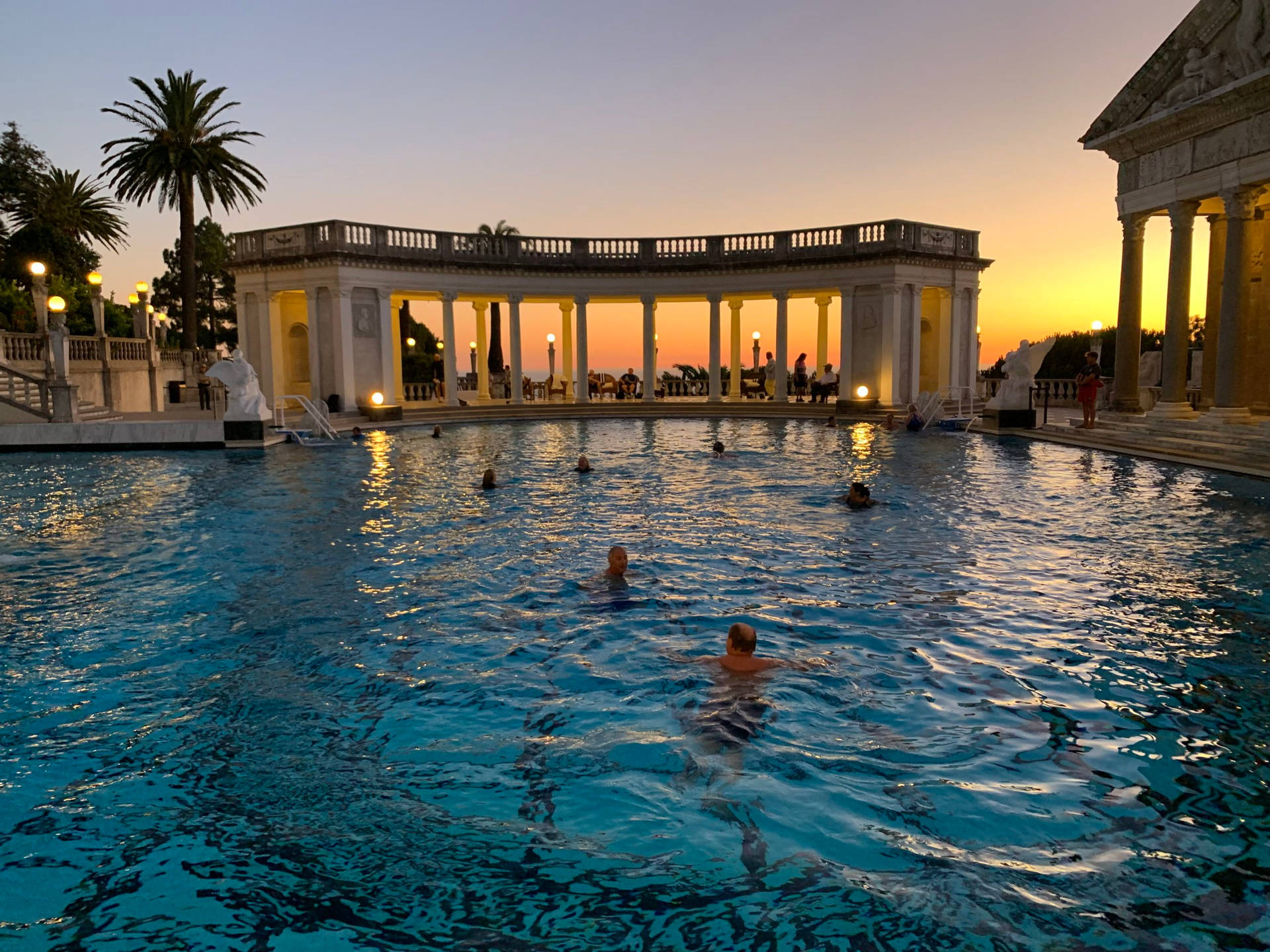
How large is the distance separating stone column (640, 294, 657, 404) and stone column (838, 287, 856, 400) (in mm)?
8371

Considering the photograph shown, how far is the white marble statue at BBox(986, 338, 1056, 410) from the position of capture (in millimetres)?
26578

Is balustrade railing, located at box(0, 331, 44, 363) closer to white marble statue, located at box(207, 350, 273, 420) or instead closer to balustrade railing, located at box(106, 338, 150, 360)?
balustrade railing, located at box(106, 338, 150, 360)

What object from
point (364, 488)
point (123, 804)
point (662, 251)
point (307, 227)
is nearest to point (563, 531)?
point (364, 488)

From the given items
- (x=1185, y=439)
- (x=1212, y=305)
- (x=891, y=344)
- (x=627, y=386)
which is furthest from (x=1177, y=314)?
(x=627, y=386)

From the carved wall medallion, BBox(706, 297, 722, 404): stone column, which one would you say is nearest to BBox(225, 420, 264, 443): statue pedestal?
the carved wall medallion

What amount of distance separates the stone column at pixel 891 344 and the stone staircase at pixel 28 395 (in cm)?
2808

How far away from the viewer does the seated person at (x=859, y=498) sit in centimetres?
1427

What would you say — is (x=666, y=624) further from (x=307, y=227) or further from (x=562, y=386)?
(x=562, y=386)

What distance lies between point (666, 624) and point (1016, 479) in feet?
38.5

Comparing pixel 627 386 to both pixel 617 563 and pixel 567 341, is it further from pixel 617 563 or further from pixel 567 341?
pixel 617 563

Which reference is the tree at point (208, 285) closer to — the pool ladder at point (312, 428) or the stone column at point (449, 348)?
the stone column at point (449, 348)

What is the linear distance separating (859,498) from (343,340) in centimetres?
2543

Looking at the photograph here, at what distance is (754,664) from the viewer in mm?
7020

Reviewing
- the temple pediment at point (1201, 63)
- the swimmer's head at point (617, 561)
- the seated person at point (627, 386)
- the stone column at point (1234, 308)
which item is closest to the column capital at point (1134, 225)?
the temple pediment at point (1201, 63)
